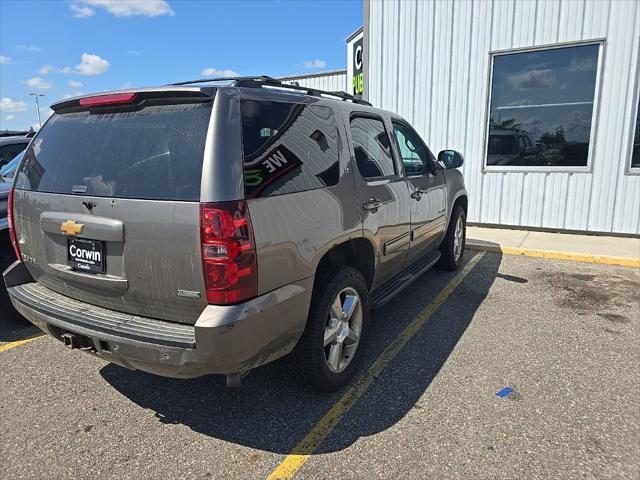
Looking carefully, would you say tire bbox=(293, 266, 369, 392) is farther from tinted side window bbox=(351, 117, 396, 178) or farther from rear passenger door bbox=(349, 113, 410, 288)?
tinted side window bbox=(351, 117, 396, 178)

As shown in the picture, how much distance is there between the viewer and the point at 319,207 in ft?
9.27

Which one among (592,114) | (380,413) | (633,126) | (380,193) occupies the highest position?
(592,114)

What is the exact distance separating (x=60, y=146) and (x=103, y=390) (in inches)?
67.1

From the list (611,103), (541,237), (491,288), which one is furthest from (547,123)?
(491,288)

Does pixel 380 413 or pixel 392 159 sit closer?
pixel 380 413

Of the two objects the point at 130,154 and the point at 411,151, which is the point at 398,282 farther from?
the point at 130,154

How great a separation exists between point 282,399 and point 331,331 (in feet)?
1.91

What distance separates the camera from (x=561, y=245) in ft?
23.6

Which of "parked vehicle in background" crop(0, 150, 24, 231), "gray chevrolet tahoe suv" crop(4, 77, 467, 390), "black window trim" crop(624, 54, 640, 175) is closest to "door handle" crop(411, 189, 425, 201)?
"gray chevrolet tahoe suv" crop(4, 77, 467, 390)

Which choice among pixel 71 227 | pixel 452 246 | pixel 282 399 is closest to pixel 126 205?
pixel 71 227

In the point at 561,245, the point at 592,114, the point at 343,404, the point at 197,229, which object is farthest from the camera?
the point at 592,114

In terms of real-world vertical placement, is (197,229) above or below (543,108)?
below

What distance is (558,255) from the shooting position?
6707 mm

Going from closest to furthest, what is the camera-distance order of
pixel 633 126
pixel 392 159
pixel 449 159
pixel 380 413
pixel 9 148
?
pixel 380 413 < pixel 392 159 < pixel 449 159 < pixel 9 148 < pixel 633 126
